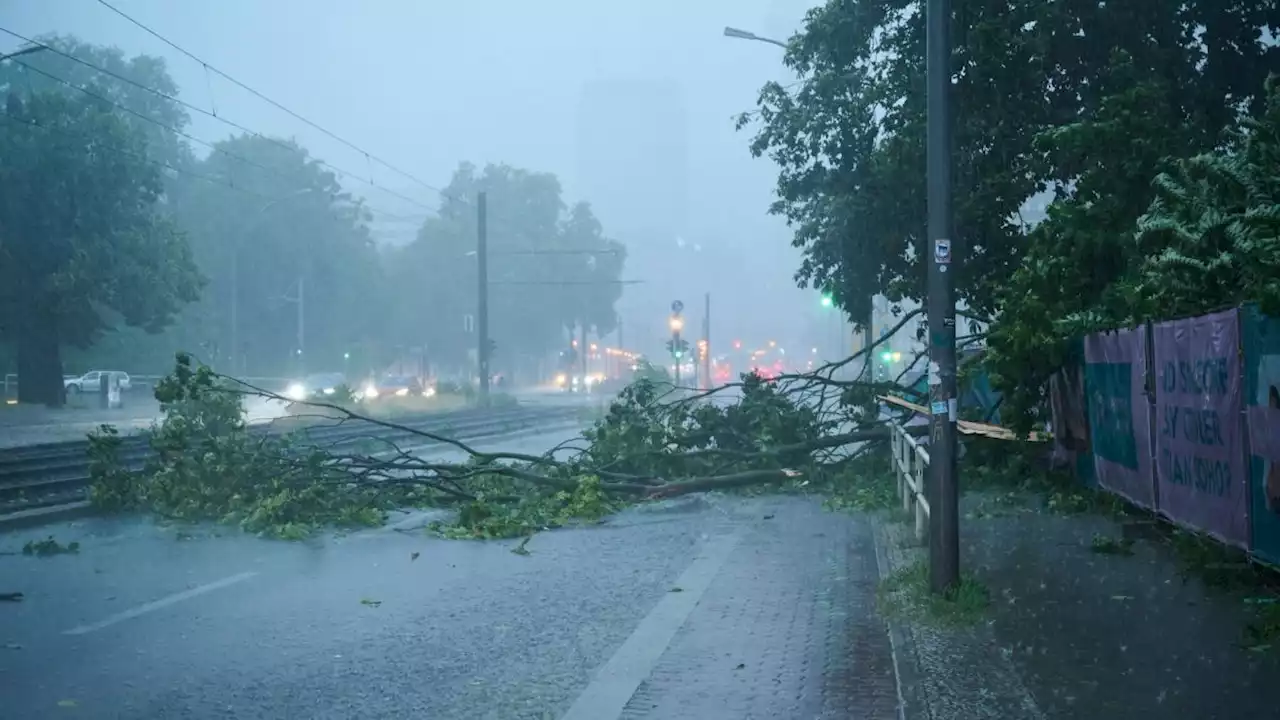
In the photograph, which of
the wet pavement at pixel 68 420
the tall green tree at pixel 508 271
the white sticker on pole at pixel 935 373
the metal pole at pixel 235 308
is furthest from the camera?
the tall green tree at pixel 508 271

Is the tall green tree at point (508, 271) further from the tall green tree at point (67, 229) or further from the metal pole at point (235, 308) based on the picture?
the tall green tree at point (67, 229)

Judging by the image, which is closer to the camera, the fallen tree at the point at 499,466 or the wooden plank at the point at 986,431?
the fallen tree at the point at 499,466

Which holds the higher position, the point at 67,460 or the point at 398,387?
the point at 398,387

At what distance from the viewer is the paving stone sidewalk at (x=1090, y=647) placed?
6508 mm

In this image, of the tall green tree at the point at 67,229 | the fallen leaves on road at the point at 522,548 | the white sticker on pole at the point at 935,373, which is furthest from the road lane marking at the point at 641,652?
the tall green tree at the point at 67,229

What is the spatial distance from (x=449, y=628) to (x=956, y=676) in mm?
3761

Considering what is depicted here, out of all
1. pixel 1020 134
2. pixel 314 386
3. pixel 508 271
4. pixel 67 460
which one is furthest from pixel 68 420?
pixel 508 271

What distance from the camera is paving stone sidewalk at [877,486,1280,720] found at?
6.51m

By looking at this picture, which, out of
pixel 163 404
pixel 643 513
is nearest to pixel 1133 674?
pixel 643 513

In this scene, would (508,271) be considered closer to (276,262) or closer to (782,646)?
(276,262)

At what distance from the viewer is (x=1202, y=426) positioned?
988cm

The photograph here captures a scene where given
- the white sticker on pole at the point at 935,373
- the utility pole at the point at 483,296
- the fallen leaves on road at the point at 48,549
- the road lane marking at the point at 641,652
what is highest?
the utility pole at the point at 483,296

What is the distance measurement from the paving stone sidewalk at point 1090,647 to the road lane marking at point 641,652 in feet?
5.04

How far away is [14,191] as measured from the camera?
42.7 meters
